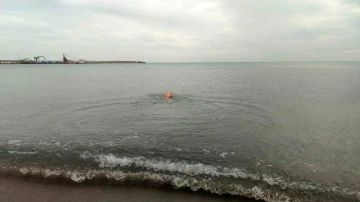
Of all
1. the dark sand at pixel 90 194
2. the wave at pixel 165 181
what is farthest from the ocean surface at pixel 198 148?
the dark sand at pixel 90 194

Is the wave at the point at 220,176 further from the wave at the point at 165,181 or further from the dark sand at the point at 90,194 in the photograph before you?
the dark sand at the point at 90,194

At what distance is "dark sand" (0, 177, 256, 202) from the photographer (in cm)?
959

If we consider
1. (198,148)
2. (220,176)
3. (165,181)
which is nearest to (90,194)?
(165,181)

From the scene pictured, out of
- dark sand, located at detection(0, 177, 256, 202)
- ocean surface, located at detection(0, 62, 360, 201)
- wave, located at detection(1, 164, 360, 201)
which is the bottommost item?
dark sand, located at detection(0, 177, 256, 202)

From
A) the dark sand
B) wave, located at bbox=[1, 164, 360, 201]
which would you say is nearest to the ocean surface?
wave, located at bbox=[1, 164, 360, 201]

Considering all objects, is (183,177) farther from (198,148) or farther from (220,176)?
(198,148)

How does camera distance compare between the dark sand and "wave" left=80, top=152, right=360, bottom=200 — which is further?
"wave" left=80, top=152, right=360, bottom=200

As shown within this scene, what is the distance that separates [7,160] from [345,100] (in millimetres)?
36399

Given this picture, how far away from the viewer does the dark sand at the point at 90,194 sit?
9.59 meters

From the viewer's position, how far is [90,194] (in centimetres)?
990

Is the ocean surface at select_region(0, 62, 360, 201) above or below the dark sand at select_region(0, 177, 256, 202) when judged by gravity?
above

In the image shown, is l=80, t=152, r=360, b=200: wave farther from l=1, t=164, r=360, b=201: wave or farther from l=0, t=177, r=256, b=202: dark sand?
l=0, t=177, r=256, b=202: dark sand

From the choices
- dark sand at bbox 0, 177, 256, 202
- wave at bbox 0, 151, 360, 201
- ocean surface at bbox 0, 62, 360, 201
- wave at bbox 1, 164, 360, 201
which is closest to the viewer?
dark sand at bbox 0, 177, 256, 202

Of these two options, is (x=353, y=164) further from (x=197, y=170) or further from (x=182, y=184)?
(x=182, y=184)
